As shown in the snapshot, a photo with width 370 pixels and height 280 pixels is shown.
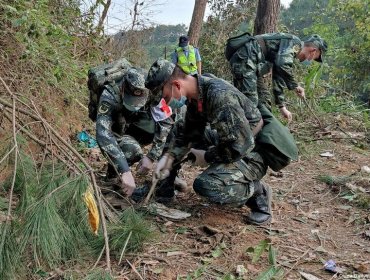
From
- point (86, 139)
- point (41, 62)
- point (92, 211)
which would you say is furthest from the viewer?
point (86, 139)

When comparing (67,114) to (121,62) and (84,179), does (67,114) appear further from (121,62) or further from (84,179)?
(84,179)

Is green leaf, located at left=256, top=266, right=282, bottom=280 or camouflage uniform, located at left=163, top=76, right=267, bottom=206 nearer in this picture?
green leaf, located at left=256, top=266, right=282, bottom=280

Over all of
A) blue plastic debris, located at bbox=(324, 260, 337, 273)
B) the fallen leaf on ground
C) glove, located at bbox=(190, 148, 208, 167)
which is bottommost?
Answer: the fallen leaf on ground

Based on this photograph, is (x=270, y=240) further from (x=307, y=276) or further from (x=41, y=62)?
(x=41, y=62)

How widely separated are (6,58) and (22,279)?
258 centimetres

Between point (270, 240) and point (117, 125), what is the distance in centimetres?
154

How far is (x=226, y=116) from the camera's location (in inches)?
105

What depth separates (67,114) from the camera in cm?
482

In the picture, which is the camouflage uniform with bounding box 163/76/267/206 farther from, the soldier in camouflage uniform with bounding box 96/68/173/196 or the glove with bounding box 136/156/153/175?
the soldier in camouflage uniform with bounding box 96/68/173/196

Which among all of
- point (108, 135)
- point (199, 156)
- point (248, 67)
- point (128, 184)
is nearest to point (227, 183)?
point (199, 156)

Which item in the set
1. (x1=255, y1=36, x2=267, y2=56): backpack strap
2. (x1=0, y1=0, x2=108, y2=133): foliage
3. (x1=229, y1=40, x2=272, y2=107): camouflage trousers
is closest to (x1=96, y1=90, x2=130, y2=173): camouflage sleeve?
(x1=0, y1=0, x2=108, y2=133): foliage

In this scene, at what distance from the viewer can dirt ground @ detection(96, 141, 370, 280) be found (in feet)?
7.85

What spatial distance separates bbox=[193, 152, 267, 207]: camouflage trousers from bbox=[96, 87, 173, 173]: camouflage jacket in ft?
1.79

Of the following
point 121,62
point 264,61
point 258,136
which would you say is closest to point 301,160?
point 264,61
